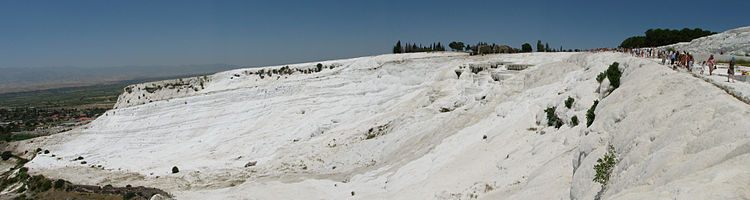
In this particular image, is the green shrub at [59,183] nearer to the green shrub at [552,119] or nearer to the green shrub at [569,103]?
the green shrub at [552,119]

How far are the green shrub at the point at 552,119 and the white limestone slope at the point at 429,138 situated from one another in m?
0.34

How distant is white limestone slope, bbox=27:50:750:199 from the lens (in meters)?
6.53

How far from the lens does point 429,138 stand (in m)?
24.0

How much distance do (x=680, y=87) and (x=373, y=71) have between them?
3921cm

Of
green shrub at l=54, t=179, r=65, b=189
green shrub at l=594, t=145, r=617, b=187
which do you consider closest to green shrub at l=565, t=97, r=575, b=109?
green shrub at l=594, t=145, r=617, b=187

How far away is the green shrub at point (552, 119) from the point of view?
1547 centimetres

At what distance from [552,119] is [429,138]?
9.01m

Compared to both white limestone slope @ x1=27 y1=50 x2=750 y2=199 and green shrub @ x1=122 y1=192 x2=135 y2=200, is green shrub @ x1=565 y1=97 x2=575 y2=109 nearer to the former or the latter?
white limestone slope @ x1=27 y1=50 x2=750 y2=199

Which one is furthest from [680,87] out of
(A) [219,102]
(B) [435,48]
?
(B) [435,48]

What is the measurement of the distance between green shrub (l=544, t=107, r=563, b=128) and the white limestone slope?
0.34 metres

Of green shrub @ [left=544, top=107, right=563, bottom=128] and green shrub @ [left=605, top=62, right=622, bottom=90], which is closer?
green shrub @ [left=605, top=62, right=622, bottom=90]

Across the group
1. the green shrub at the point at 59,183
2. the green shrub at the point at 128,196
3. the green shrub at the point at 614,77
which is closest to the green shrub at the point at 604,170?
the green shrub at the point at 614,77

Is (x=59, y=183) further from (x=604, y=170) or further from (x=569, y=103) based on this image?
(x=604, y=170)

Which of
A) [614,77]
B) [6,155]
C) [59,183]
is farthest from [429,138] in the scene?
[6,155]
